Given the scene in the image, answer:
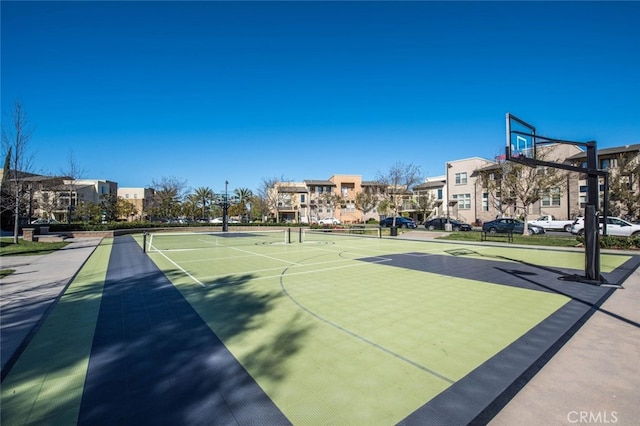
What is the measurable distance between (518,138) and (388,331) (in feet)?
28.3

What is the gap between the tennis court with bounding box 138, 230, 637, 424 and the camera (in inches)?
128

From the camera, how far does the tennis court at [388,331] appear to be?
3260mm

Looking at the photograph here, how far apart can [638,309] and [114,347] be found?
9.84 meters

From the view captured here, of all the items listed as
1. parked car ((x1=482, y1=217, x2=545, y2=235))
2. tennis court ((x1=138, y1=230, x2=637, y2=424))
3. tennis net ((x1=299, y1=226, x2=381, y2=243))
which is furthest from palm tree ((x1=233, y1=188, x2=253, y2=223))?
tennis court ((x1=138, y1=230, x2=637, y2=424))

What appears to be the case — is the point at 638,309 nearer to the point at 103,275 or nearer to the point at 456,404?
the point at 456,404

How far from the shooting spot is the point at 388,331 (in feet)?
17.1

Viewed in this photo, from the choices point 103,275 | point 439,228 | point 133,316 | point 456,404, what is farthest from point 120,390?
point 439,228

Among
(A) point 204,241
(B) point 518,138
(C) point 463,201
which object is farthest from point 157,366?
(C) point 463,201

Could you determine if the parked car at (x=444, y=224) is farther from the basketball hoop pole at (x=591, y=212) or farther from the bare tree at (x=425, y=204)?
the basketball hoop pole at (x=591, y=212)

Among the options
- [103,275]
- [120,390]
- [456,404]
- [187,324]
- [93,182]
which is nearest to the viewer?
[456,404]

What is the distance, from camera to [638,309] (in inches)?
249

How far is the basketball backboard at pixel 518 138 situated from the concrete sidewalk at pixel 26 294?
38.6 feet

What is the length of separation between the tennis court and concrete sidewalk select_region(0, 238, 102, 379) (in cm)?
272

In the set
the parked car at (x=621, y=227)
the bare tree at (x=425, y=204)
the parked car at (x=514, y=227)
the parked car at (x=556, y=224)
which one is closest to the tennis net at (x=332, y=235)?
the parked car at (x=514, y=227)
